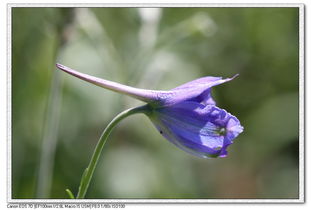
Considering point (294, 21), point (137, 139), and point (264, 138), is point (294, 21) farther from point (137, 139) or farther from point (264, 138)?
point (137, 139)

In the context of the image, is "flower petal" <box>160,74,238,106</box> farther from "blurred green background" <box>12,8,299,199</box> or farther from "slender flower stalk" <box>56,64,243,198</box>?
"blurred green background" <box>12,8,299,199</box>

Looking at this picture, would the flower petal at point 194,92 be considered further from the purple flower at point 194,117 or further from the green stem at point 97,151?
the green stem at point 97,151

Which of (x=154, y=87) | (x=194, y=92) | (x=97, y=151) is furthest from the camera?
(x=154, y=87)

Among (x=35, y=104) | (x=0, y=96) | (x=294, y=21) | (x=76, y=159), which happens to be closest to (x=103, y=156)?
(x=76, y=159)

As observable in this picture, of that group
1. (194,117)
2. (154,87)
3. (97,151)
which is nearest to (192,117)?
(194,117)

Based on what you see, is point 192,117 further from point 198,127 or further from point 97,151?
point 97,151
